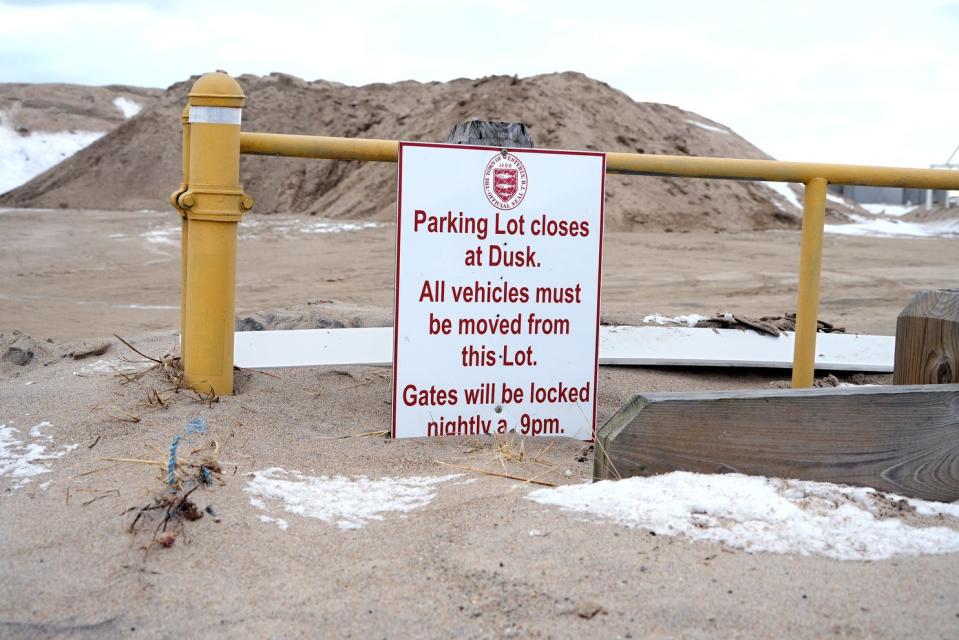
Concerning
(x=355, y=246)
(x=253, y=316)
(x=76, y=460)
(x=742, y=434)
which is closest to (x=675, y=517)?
(x=742, y=434)

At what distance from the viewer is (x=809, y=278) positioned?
429cm

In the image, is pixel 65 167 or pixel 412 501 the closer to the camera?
pixel 412 501

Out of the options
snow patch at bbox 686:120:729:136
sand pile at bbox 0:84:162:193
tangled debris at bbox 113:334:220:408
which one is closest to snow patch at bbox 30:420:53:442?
tangled debris at bbox 113:334:220:408

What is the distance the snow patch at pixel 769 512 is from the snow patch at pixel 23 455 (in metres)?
1.63

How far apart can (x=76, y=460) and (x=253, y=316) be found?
2992mm

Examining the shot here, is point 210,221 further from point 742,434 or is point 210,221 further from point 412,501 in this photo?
point 742,434

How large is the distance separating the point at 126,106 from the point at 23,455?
40.0 meters

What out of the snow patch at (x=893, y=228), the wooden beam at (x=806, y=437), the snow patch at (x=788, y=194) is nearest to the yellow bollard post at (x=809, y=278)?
the wooden beam at (x=806, y=437)

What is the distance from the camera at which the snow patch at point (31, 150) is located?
103 ft

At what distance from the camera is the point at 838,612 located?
7.06ft

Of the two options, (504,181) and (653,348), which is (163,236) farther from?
(504,181)

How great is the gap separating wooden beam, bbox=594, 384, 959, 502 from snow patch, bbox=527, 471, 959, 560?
2.4 inches

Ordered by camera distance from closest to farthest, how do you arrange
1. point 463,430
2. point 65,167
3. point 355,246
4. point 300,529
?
1. point 300,529
2. point 463,430
3. point 355,246
4. point 65,167

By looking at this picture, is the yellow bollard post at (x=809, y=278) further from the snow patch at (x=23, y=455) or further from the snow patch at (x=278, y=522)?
the snow patch at (x=23, y=455)
